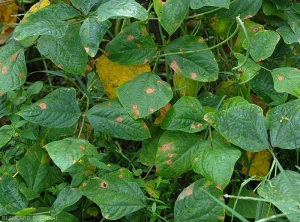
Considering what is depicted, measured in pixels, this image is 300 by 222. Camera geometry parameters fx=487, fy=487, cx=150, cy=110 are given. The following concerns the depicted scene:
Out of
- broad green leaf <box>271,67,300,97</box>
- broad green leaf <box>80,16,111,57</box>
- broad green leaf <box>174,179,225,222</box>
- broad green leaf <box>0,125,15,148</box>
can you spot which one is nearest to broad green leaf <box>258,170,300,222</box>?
broad green leaf <box>174,179,225,222</box>

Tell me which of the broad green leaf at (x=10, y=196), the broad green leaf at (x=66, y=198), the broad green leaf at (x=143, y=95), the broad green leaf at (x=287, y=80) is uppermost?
the broad green leaf at (x=143, y=95)

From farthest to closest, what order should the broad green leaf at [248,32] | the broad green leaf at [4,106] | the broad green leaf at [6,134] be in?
the broad green leaf at [248,32] → the broad green leaf at [4,106] → the broad green leaf at [6,134]

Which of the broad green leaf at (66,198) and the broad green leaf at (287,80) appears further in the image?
the broad green leaf at (287,80)

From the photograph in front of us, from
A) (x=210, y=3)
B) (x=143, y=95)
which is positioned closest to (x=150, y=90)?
(x=143, y=95)

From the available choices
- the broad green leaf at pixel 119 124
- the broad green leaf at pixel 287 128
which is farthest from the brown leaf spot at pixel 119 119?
the broad green leaf at pixel 287 128

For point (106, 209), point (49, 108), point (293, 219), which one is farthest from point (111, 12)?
point (293, 219)

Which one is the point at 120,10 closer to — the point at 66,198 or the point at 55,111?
the point at 55,111

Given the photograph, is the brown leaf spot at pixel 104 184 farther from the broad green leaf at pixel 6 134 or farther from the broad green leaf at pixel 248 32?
the broad green leaf at pixel 248 32
